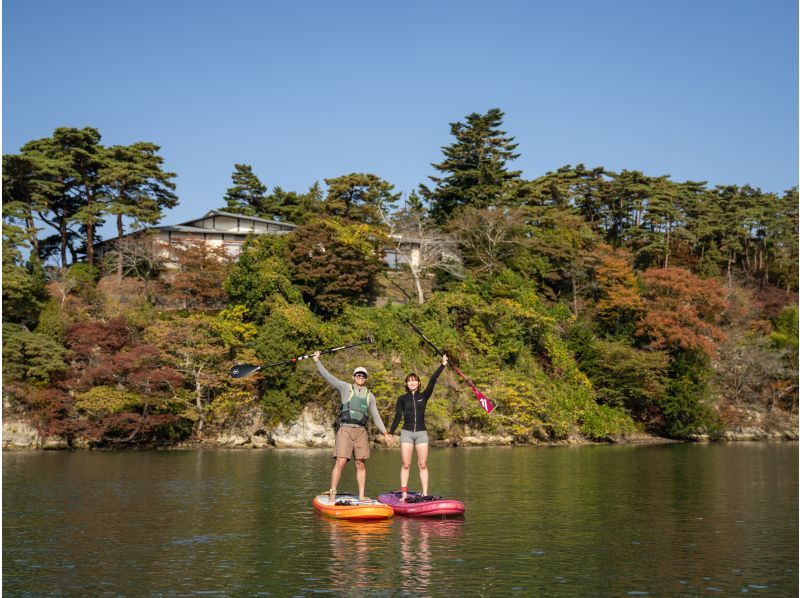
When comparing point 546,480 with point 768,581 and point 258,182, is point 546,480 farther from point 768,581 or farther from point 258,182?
point 258,182

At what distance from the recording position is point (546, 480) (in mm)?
22000

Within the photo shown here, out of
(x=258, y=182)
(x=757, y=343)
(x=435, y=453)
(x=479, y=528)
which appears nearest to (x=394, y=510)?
(x=479, y=528)

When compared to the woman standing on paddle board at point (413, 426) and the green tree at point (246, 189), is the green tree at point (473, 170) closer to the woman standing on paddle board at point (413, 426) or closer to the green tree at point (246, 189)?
the green tree at point (246, 189)

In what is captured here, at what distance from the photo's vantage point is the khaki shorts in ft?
50.2

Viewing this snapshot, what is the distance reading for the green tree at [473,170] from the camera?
5741cm

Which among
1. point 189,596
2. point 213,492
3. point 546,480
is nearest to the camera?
point 189,596

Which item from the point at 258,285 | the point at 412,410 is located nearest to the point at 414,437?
the point at 412,410

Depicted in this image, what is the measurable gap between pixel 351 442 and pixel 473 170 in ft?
146

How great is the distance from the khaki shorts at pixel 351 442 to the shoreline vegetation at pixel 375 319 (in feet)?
71.6

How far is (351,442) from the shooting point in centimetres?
1535

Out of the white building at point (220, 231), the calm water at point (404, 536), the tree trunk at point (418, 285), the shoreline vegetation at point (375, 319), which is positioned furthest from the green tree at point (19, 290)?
the tree trunk at point (418, 285)

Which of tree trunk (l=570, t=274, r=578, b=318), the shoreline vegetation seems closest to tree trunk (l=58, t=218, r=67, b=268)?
the shoreline vegetation

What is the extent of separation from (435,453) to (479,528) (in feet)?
62.0

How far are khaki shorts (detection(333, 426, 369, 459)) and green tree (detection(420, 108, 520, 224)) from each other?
41196 millimetres
